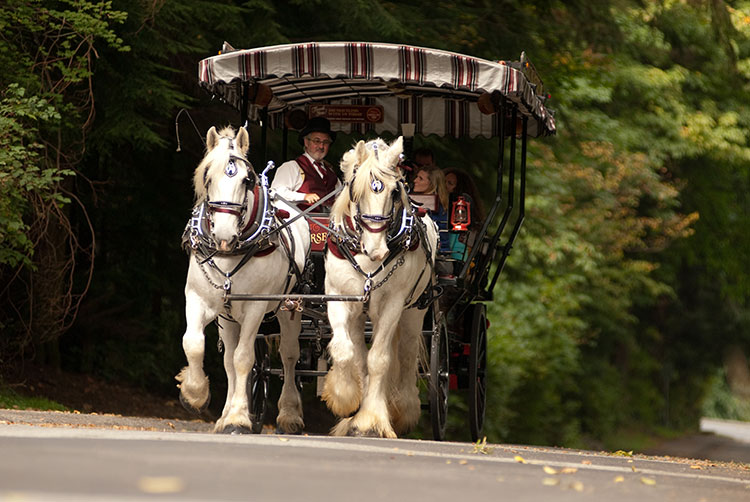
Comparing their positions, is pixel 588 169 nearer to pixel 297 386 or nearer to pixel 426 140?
pixel 426 140

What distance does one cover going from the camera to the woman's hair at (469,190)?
13.7m

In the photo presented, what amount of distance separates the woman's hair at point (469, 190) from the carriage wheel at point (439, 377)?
1.33 metres

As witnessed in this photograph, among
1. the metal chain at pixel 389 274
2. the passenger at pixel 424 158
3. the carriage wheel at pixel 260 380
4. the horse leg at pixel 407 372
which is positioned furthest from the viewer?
the passenger at pixel 424 158

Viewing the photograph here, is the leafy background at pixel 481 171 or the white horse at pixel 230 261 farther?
the leafy background at pixel 481 171

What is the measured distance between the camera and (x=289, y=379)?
12602mm

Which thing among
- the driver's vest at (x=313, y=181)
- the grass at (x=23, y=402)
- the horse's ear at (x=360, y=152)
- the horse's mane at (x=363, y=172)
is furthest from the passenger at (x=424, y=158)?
the grass at (x=23, y=402)

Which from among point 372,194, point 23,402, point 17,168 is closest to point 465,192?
point 372,194

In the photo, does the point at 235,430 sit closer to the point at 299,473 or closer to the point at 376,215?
the point at 376,215

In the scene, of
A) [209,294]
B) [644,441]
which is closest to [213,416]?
[209,294]

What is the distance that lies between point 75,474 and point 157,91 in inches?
390

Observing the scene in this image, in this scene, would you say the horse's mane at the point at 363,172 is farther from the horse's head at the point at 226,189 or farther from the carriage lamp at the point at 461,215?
the carriage lamp at the point at 461,215

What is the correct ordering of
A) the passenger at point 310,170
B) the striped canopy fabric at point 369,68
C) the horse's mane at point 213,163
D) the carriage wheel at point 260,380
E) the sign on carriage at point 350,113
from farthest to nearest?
the sign on carriage at point 350,113
the carriage wheel at point 260,380
the passenger at point 310,170
the striped canopy fabric at point 369,68
the horse's mane at point 213,163

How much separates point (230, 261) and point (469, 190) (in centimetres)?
372

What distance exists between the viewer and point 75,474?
6.64 meters
